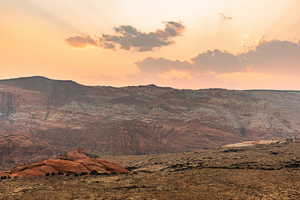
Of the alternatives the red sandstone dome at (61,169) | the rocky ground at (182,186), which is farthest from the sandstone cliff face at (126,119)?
the rocky ground at (182,186)

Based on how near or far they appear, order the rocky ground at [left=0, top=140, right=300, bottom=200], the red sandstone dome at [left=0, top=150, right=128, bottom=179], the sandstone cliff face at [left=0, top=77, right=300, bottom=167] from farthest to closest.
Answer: the sandstone cliff face at [left=0, top=77, right=300, bottom=167] < the red sandstone dome at [left=0, top=150, right=128, bottom=179] < the rocky ground at [left=0, top=140, right=300, bottom=200]

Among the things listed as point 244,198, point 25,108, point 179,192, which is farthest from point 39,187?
point 25,108

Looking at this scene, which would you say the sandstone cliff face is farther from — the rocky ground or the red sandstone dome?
the rocky ground

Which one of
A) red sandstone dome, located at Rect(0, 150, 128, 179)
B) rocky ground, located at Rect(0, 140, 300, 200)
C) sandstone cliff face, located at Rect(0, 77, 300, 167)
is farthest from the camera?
sandstone cliff face, located at Rect(0, 77, 300, 167)

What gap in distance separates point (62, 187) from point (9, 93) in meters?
127

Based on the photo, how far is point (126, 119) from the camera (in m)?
120

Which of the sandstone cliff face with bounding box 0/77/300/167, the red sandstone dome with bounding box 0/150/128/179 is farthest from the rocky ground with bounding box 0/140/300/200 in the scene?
the sandstone cliff face with bounding box 0/77/300/167

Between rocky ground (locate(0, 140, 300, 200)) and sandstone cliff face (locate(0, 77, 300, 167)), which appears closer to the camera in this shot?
rocky ground (locate(0, 140, 300, 200))

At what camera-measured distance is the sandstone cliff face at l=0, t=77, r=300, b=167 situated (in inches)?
3410

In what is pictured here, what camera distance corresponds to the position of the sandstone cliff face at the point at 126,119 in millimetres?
86625

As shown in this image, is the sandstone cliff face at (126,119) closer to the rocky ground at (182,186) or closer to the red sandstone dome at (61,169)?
the red sandstone dome at (61,169)

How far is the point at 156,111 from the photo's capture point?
4975 inches

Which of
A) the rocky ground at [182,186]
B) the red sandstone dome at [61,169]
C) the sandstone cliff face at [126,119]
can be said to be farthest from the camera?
the sandstone cliff face at [126,119]

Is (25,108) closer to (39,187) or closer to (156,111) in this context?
(156,111)
